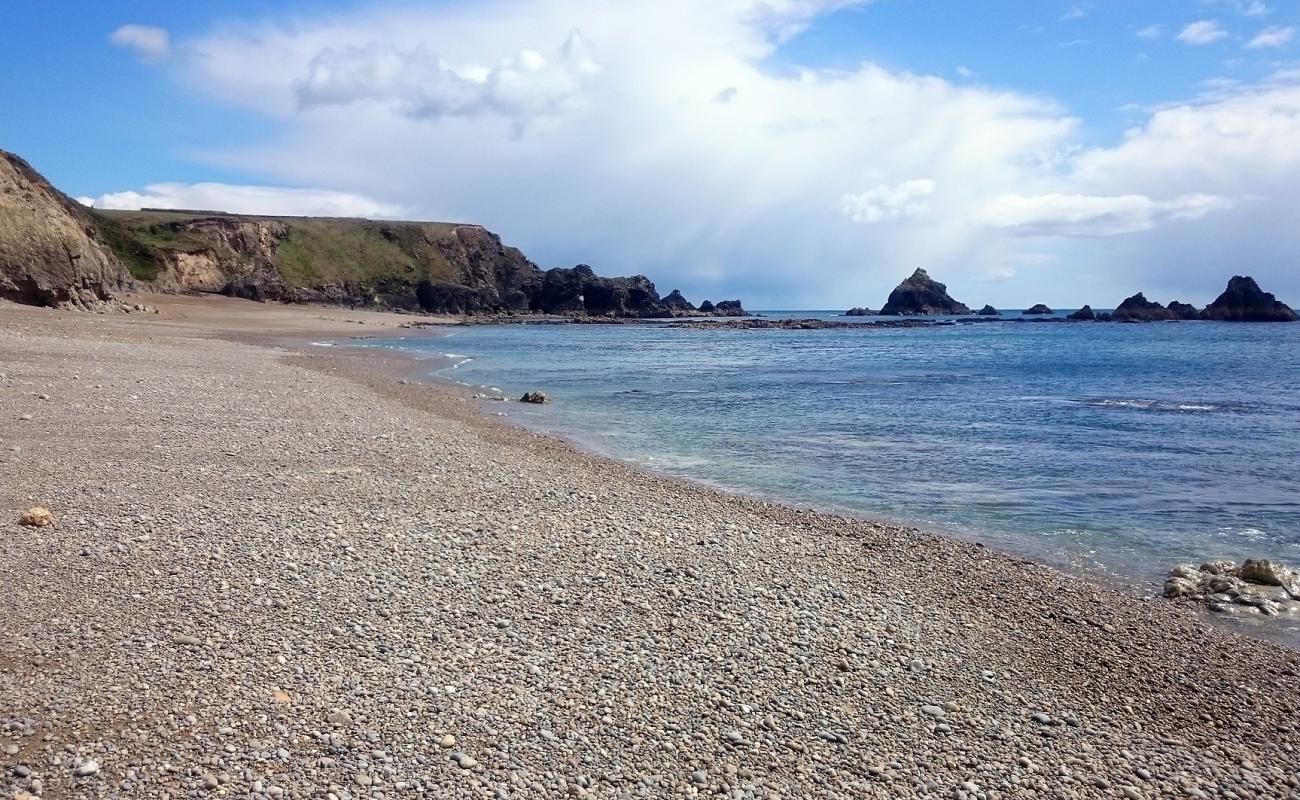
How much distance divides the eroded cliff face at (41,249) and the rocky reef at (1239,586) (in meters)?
47.4

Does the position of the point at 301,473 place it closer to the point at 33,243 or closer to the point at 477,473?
the point at 477,473

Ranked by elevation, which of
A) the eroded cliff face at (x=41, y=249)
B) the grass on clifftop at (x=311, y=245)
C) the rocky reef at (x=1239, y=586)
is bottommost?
the rocky reef at (x=1239, y=586)

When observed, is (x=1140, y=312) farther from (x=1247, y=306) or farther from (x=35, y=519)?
(x=35, y=519)

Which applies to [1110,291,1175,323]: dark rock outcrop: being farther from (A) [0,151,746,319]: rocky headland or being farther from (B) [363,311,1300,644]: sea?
(B) [363,311,1300,644]: sea

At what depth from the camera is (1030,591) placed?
380 inches

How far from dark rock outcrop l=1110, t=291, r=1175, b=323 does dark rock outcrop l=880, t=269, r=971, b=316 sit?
43.6 meters

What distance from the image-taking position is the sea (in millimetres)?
13086

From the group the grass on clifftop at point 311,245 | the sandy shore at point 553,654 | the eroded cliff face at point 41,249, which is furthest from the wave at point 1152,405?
the grass on clifftop at point 311,245

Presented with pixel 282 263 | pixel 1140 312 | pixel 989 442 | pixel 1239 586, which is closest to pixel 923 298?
pixel 1140 312

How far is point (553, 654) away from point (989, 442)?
56.2 ft

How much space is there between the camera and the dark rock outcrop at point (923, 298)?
630ft

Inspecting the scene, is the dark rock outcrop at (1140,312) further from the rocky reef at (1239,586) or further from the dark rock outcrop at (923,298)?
the rocky reef at (1239,586)

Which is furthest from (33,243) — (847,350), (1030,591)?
(847,350)

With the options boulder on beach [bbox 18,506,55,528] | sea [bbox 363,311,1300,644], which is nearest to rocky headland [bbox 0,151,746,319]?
sea [bbox 363,311,1300,644]
